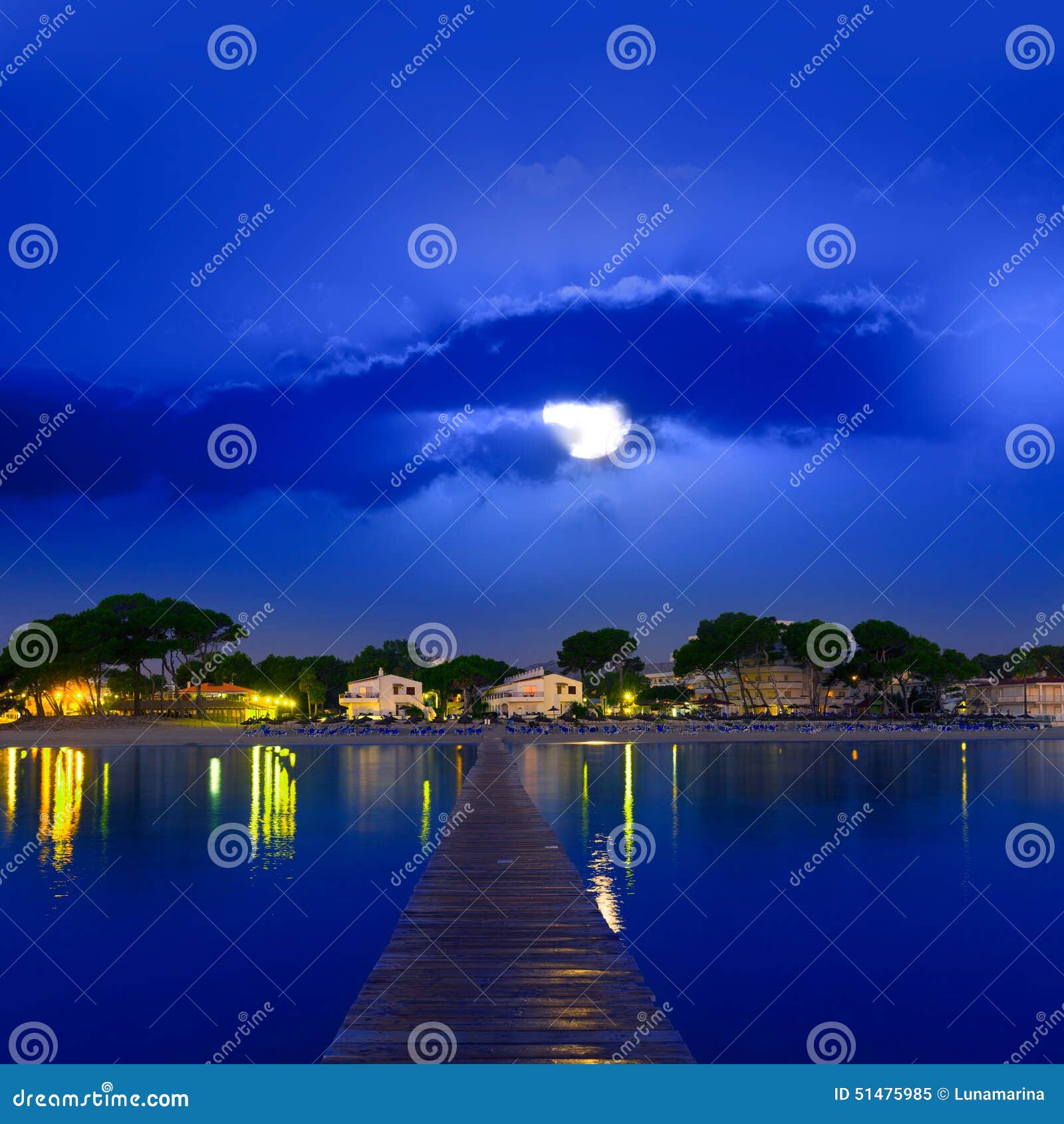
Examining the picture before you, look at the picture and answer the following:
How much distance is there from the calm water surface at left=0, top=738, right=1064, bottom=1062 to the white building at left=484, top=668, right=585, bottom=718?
66042 millimetres

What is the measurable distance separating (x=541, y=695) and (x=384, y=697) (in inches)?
698

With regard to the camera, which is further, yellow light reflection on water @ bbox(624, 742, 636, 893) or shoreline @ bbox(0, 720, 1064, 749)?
shoreline @ bbox(0, 720, 1064, 749)

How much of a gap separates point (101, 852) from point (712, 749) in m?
38.8

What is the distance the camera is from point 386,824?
83.8 ft

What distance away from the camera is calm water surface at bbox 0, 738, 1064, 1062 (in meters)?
11.8

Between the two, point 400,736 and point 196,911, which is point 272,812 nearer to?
point 196,911

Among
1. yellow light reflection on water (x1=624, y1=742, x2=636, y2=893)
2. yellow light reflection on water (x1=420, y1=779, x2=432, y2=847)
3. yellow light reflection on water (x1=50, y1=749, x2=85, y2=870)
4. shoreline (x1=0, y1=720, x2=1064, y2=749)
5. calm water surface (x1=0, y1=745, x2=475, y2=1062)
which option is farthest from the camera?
shoreline (x1=0, y1=720, x2=1064, y2=749)

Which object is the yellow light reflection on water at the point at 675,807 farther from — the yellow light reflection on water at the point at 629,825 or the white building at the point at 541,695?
the white building at the point at 541,695

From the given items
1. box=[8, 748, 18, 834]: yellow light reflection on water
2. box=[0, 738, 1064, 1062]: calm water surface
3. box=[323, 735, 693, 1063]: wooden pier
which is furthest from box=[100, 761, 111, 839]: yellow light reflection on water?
box=[323, 735, 693, 1063]: wooden pier

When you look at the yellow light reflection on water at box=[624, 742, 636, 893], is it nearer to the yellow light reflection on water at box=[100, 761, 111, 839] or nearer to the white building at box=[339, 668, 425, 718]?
the yellow light reflection on water at box=[100, 761, 111, 839]

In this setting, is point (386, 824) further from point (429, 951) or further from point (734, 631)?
point (734, 631)

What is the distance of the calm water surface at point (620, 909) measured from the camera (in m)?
11.8

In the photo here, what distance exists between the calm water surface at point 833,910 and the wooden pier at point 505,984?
159 centimetres
